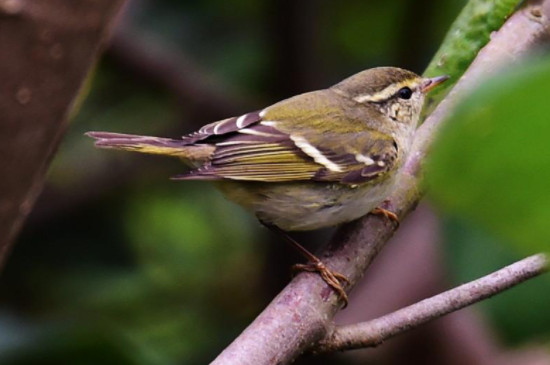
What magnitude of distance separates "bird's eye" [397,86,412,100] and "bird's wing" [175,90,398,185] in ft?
0.57

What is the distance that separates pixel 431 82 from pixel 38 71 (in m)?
1.59

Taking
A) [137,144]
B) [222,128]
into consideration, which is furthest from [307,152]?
[137,144]

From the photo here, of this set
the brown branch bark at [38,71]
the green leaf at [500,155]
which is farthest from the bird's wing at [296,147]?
the green leaf at [500,155]

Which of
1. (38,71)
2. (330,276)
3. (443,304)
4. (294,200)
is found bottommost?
(294,200)

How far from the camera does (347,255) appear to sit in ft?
7.49

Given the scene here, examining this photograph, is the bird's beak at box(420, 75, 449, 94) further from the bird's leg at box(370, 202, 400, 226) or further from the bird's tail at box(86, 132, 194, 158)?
the bird's tail at box(86, 132, 194, 158)

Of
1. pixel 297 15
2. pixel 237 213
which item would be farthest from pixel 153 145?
pixel 237 213

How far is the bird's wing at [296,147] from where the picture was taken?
9.30ft

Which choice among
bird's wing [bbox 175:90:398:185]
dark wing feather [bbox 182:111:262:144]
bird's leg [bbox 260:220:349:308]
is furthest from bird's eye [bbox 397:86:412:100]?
bird's leg [bbox 260:220:349:308]

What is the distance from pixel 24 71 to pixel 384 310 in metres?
2.60

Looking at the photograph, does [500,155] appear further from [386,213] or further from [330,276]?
[386,213]

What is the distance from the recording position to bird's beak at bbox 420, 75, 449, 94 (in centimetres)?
245

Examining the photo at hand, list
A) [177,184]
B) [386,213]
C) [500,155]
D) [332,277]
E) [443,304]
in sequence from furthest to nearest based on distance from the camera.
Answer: [177,184], [386,213], [332,277], [443,304], [500,155]

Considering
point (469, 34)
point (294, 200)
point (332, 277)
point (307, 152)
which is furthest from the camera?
point (307, 152)
